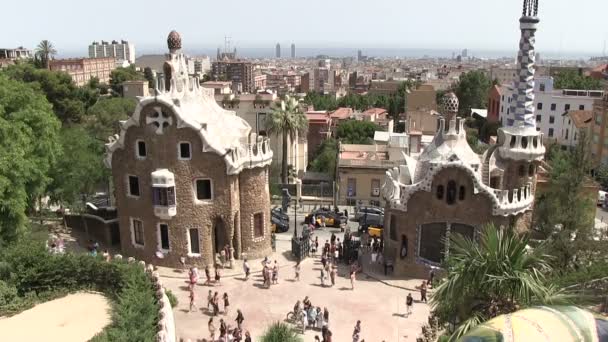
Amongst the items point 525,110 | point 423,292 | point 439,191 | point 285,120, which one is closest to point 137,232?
point 423,292

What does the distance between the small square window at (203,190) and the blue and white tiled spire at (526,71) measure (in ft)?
58.3

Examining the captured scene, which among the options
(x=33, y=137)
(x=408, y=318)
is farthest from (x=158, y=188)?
(x=408, y=318)

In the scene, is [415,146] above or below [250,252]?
above

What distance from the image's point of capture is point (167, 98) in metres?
28.9

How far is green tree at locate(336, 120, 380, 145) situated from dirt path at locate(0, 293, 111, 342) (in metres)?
48.1

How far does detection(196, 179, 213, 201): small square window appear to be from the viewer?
30.0 metres

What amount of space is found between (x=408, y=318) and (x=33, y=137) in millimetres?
21904

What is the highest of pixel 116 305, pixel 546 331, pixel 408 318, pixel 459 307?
pixel 546 331

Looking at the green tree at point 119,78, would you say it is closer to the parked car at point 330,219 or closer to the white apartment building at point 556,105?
the parked car at point 330,219

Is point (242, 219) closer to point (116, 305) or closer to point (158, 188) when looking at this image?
point (158, 188)

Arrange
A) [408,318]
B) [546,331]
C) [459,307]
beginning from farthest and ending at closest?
[408,318]
[459,307]
[546,331]

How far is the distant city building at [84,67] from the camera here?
390ft

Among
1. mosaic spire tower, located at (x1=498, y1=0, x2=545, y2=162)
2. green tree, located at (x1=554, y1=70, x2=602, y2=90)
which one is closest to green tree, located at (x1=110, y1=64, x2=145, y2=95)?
mosaic spire tower, located at (x1=498, y1=0, x2=545, y2=162)

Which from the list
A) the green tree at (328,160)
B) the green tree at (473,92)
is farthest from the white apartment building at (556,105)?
the green tree at (328,160)
